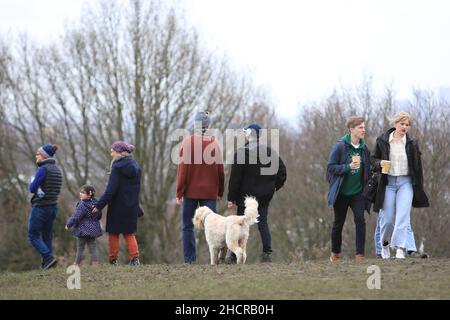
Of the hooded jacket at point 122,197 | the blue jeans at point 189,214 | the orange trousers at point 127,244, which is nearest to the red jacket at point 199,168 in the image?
the blue jeans at point 189,214

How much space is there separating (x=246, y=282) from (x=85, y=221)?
13.1 ft

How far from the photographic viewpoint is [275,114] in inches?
1491

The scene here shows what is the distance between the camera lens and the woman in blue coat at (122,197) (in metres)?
12.3

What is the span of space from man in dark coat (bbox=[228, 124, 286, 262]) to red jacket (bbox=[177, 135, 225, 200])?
39 cm

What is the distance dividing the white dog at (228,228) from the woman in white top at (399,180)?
186 centimetres

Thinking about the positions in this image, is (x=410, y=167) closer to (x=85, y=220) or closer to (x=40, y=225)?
(x=85, y=220)

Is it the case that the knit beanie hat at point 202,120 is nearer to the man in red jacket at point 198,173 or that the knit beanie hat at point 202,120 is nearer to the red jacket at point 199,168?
the man in red jacket at point 198,173

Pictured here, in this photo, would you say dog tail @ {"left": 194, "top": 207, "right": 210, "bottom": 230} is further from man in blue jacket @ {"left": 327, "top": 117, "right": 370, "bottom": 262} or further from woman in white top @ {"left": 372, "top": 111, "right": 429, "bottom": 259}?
woman in white top @ {"left": 372, "top": 111, "right": 429, "bottom": 259}

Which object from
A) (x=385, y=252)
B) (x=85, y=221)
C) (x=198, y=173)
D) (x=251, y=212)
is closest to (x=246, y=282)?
(x=251, y=212)

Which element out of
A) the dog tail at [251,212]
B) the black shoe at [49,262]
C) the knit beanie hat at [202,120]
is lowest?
the black shoe at [49,262]

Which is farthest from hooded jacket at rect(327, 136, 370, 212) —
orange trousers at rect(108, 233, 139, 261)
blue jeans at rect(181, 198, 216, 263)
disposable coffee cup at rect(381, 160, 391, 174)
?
orange trousers at rect(108, 233, 139, 261)

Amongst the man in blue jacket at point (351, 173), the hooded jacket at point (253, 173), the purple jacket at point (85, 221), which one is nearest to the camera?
the man in blue jacket at point (351, 173)

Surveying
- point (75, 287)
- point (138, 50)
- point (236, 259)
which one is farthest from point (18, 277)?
point (138, 50)

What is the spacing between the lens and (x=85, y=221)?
490 inches
